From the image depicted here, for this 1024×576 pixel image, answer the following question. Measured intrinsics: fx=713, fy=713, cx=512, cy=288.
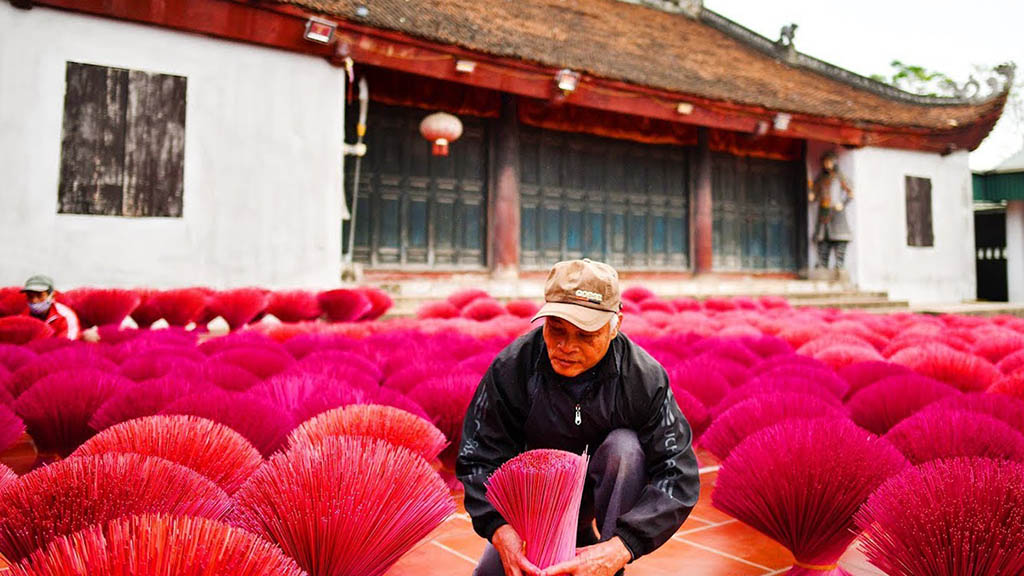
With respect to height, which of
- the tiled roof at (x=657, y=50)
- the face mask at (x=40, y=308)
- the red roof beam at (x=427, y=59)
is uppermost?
the tiled roof at (x=657, y=50)

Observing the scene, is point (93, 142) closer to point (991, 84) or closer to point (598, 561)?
point (598, 561)

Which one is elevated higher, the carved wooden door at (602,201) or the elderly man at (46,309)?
the carved wooden door at (602,201)

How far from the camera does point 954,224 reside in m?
12.0

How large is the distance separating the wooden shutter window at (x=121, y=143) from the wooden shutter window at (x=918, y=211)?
10595mm

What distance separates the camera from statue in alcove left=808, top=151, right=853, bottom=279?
10.8m

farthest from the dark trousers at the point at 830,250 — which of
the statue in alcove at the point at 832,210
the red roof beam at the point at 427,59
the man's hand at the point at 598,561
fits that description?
the man's hand at the point at 598,561

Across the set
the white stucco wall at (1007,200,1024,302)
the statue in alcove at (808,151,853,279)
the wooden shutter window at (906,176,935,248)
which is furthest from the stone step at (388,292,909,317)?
the white stucco wall at (1007,200,1024,302)

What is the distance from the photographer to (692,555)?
150 cm

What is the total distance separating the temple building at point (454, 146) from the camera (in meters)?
5.82

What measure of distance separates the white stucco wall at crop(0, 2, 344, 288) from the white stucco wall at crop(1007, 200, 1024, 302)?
1287 cm

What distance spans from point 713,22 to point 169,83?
392 inches

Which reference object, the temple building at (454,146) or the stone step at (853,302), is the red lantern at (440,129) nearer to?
the temple building at (454,146)

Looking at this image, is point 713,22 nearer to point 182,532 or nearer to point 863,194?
point 863,194

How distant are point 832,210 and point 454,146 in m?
6.08
